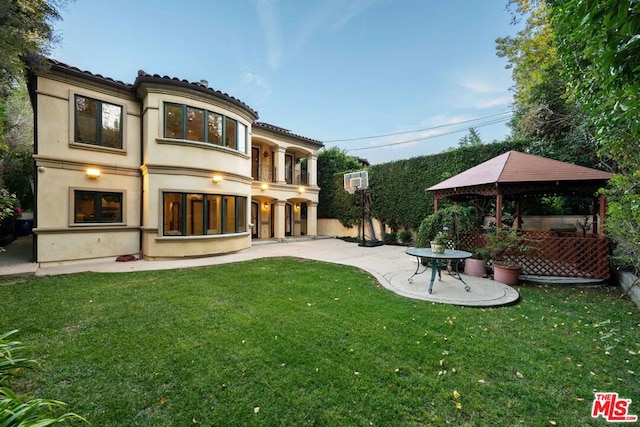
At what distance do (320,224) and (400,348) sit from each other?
15.5 meters

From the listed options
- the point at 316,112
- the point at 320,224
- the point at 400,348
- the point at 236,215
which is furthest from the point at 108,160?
the point at 316,112

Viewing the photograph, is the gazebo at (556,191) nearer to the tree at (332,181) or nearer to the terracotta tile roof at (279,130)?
the tree at (332,181)

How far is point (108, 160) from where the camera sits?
8867 mm

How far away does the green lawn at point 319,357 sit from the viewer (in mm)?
2270

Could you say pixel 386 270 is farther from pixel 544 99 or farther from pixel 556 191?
pixel 544 99

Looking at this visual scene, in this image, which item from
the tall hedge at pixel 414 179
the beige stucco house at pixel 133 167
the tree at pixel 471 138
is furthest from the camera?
the tree at pixel 471 138

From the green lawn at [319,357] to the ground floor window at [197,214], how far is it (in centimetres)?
394

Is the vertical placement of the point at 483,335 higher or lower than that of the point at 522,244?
lower

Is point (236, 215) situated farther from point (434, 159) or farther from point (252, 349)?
point (434, 159)

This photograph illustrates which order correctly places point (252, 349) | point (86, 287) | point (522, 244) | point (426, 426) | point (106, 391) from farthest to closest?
point (522, 244) → point (86, 287) → point (252, 349) → point (106, 391) → point (426, 426)

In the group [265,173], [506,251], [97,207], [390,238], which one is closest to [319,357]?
[506,251]

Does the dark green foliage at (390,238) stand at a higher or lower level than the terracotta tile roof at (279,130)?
lower

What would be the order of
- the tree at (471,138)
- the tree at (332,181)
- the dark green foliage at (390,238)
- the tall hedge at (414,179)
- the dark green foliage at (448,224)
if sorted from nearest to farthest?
1. the dark green foliage at (448,224)
2. the tall hedge at (414,179)
3. the dark green foliage at (390,238)
4. the tree at (332,181)
5. the tree at (471,138)

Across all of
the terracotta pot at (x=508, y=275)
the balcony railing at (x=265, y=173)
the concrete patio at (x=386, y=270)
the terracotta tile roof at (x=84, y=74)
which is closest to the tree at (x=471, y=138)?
the balcony railing at (x=265, y=173)
